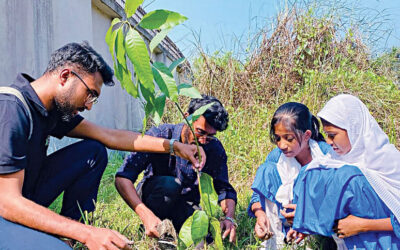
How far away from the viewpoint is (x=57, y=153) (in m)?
2.10

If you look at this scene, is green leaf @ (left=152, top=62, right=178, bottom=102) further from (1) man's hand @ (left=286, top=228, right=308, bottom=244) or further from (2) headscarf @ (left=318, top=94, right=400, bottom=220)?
(1) man's hand @ (left=286, top=228, right=308, bottom=244)

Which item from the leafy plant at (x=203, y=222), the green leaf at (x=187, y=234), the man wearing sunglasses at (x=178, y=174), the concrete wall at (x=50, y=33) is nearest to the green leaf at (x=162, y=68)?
the leafy plant at (x=203, y=222)

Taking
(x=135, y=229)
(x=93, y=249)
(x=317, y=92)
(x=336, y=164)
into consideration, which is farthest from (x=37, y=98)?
(x=317, y=92)

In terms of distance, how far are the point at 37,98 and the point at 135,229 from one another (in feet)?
3.53

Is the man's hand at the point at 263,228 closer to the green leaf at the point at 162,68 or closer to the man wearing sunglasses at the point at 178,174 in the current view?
the man wearing sunglasses at the point at 178,174

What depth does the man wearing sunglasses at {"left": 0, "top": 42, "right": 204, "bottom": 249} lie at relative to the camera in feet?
4.65

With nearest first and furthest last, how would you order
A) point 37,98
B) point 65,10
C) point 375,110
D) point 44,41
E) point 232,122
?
point 37,98, point 44,41, point 65,10, point 375,110, point 232,122

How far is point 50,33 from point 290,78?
3189 mm

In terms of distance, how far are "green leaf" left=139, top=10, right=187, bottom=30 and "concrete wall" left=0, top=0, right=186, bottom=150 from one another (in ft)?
6.94

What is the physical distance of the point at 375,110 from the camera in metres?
4.19

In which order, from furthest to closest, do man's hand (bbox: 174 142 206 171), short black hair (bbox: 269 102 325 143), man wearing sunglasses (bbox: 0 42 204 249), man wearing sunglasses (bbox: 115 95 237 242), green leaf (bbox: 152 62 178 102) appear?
short black hair (bbox: 269 102 325 143)
man wearing sunglasses (bbox: 115 95 237 242)
man's hand (bbox: 174 142 206 171)
man wearing sunglasses (bbox: 0 42 204 249)
green leaf (bbox: 152 62 178 102)

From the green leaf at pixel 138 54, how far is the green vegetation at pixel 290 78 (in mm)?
2631

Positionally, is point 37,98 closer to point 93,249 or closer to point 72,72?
point 72,72

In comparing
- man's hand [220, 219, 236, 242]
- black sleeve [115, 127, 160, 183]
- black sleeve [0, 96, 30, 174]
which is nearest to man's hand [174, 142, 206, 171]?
black sleeve [115, 127, 160, 183]
